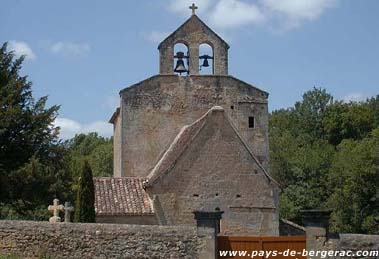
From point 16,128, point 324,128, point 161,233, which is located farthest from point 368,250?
point 324,128

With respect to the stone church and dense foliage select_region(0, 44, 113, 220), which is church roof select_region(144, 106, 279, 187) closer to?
the stone church

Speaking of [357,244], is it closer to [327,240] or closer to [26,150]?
[327,240]

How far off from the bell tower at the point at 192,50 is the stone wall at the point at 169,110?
382 mm

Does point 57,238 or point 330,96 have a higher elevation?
point 330,96

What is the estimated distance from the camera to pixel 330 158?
53969 mm

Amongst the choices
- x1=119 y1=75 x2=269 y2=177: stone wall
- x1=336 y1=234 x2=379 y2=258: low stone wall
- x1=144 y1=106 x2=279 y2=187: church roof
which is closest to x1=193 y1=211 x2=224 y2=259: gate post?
x1=336 y1=234 x2=379 y2=258: low stone wall

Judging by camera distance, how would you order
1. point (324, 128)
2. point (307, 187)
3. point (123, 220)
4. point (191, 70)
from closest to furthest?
1. point (123, 220)
2. point (191, 70)
3. point (307, 187)
4. point (324, 128)

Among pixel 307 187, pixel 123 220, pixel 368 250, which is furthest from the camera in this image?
pixel 307 187

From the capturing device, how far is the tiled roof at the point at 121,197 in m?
24.1

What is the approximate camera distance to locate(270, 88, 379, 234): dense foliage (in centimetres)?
4569

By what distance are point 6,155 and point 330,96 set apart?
128 feet

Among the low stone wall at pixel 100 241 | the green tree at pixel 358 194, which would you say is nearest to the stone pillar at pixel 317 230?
the low stone wall at pixel 100 241

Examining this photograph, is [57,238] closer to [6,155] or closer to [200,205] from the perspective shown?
[200,205]

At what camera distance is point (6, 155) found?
96.2 feet
